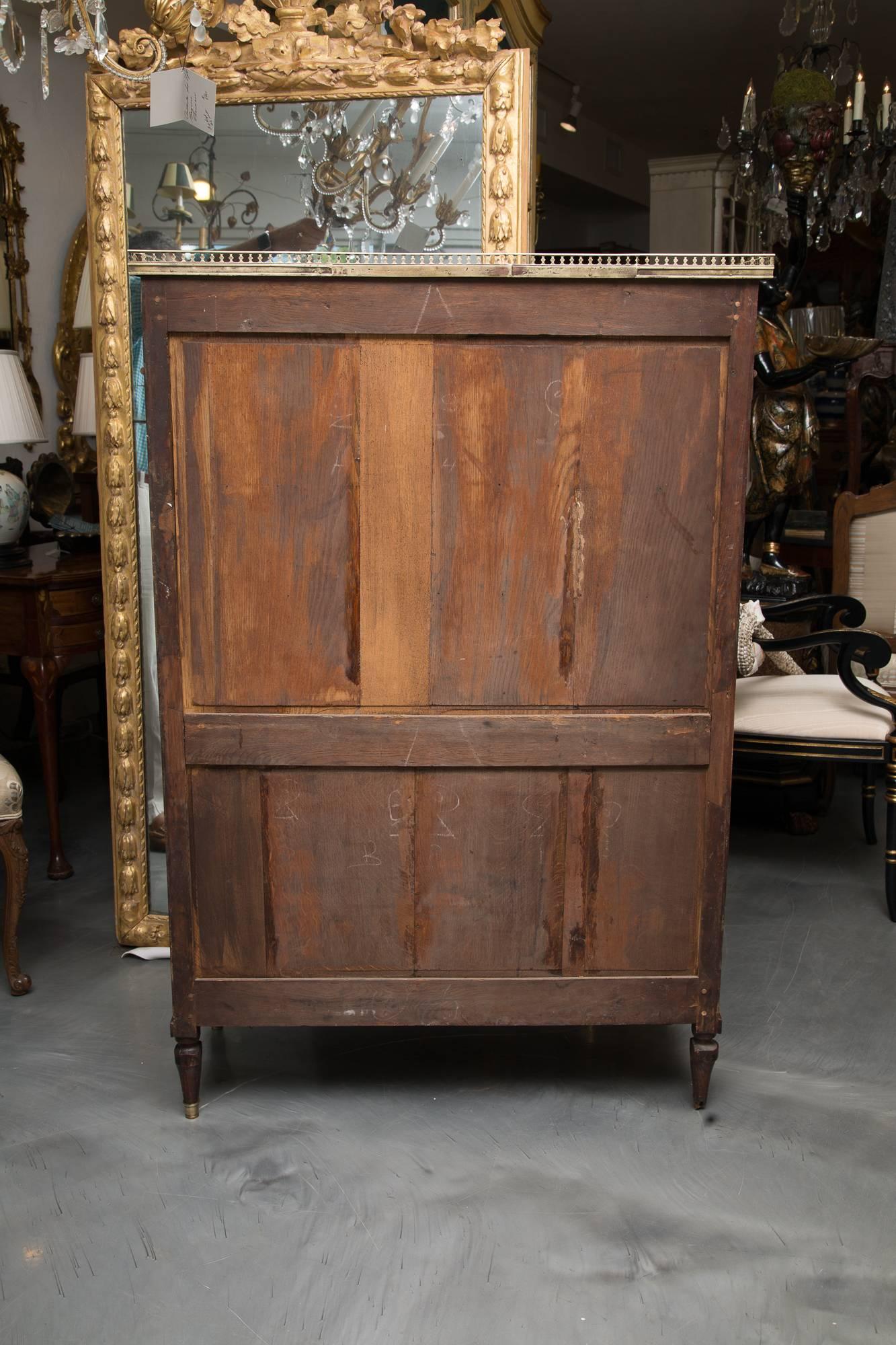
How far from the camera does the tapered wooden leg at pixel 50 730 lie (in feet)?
10.5

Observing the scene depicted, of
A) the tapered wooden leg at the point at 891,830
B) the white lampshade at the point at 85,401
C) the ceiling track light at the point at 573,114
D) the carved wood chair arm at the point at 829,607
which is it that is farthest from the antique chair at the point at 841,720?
the ceiling track light at the point at 573,114

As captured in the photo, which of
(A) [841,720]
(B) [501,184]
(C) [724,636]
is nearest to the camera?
(C) [724,636]

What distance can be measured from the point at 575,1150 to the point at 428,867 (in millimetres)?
580

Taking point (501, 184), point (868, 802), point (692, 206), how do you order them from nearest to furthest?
1. point (501, 184)
2. point (868, 802)
3. point (692, 206)

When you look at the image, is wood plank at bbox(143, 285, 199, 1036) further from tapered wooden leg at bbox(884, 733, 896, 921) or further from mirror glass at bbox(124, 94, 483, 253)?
tapered wooden leg at bbox(884, 733, 896, 921)

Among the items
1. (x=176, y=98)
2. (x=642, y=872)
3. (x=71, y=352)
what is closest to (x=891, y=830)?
(x=642, y=872)

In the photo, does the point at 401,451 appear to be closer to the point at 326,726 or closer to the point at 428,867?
the point at 326,726

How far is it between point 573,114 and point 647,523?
6861mm

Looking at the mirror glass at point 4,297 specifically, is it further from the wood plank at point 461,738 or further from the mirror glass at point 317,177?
the wood plank at point 461,738

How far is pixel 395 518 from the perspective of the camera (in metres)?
2.00

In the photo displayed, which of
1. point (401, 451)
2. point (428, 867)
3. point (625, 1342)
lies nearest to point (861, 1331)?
point (625, 1342)

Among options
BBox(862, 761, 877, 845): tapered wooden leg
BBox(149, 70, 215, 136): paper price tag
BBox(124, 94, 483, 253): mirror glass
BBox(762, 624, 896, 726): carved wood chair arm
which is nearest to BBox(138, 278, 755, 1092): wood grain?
BBox(149, 70, 215, 136): paper price tag

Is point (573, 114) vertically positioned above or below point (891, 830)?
above

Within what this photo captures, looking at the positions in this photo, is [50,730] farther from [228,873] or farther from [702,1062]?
[702,1062]
